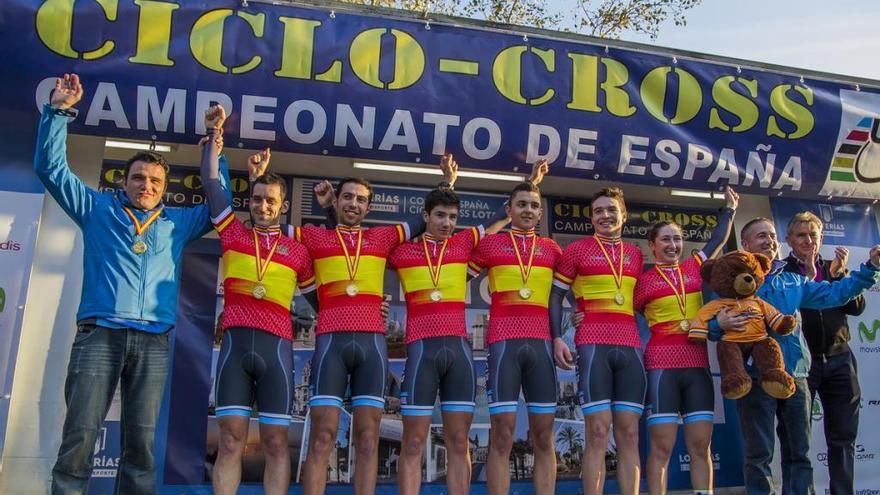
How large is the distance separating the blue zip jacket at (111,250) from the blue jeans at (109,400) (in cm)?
14

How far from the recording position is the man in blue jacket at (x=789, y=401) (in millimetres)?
4266

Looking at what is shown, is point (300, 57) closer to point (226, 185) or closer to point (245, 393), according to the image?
point (226, 185)

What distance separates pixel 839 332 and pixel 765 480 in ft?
4.11

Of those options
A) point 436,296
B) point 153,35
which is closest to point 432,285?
point 436,296

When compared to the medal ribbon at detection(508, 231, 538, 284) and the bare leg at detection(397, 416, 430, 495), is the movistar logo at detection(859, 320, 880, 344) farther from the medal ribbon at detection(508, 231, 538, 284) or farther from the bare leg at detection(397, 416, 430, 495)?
the bare leg at detection(397, 416, 430, 495)

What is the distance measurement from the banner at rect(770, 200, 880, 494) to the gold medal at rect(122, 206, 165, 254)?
489cm

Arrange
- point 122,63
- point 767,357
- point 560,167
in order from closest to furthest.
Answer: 1. point 767,357
2. point 122,63
3. point 560,167

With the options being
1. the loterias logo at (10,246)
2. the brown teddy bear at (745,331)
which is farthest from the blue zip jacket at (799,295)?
the loterias logo at (10,246)

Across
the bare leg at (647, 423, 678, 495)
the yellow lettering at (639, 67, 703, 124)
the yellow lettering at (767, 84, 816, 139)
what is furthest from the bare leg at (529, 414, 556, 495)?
the yellow lettering at (767, 84, 816, 139)

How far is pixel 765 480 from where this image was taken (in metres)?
4.23

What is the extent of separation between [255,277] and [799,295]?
11.1 feet

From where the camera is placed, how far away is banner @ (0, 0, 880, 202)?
181 inches

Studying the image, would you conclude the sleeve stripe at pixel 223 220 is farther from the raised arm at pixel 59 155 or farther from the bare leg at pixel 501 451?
the bare leg at pixel 501 451

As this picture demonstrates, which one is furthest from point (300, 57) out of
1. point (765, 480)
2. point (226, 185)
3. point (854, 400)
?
point (854, 400)
